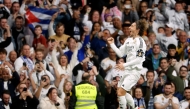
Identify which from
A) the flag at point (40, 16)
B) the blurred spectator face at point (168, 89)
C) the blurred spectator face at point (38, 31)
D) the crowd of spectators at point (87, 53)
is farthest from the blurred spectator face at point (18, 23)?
the blurred spectator face at point (168, 89)

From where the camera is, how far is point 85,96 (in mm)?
19234

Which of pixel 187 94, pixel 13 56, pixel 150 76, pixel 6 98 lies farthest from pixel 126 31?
pixel 6 98

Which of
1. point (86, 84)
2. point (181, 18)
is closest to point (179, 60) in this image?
point (181, 18)

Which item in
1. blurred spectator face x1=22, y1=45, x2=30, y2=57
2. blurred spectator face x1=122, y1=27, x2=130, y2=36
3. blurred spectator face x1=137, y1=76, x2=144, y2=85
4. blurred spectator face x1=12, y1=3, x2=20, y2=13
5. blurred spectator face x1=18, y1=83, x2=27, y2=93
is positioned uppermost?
blurred spectator face x1=12, y1=3, x2=20, y2=13

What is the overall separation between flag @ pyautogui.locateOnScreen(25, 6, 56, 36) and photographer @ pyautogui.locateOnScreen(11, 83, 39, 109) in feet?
13.7

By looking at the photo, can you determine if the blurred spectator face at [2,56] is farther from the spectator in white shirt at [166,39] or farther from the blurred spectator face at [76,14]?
the spectator in white shirt at [166,39]

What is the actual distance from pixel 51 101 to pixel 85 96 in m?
1.53

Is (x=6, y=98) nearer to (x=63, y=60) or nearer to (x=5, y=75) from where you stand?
(x=5, y=75)

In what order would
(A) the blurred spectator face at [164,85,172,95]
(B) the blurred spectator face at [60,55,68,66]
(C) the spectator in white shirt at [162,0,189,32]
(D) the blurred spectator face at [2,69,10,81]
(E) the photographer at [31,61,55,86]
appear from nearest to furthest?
(D) the blurred spectator face at [2,69,10,81] → (E) the photographer at [31,61,55,86] → (A) the blurred spectator face at [164,85,172,95] → (B) the blurred spectator face at [60,55,68,66] → (C) the spectator in white shirt at [162,0,189,32]

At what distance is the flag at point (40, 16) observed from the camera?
79.2ft

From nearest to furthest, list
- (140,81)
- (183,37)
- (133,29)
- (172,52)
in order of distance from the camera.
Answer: (133,29) < (140,81) < (172,52) < (183,37)

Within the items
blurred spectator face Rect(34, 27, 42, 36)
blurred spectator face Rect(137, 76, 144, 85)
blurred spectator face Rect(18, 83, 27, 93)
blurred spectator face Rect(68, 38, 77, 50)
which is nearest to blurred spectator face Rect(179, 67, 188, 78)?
blurred spectator face Rect(137, 76, 144, 85)

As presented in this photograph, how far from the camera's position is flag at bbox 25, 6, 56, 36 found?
79.2 feet

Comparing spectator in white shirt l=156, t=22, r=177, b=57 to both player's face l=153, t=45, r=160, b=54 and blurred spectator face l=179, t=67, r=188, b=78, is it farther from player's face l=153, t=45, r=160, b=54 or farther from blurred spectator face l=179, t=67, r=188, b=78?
blurred spectator face l=179, t=67, r=188, b=78
